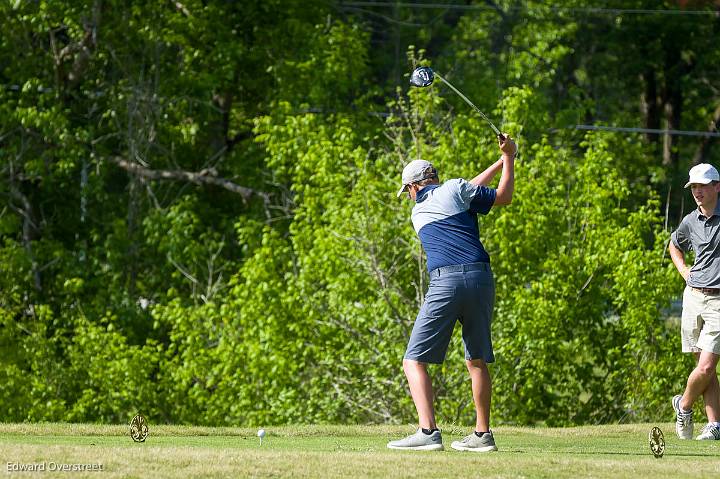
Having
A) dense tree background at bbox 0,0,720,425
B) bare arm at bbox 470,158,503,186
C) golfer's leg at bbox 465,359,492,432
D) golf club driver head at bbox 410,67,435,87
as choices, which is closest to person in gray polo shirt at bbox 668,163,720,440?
bare arm at bbox 470,158,503,186

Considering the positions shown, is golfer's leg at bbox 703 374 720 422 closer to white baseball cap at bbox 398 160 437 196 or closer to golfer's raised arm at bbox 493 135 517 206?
golfer's raised arm at bbox 493 135 517 206

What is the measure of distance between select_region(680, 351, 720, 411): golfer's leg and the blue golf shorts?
2.26 meters

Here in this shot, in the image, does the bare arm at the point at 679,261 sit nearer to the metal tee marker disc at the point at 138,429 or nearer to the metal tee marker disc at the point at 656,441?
the metal tee marker disc at the point at 656,441

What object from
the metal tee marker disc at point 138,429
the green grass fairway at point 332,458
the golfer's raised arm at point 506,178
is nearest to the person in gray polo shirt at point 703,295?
the green grass fairway at point 332,458

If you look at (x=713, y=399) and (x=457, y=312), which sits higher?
(x=457, y=312)

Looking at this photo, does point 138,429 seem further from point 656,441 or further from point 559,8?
point 559,8

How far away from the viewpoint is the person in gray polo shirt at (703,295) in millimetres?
9625

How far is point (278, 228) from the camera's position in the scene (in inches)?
862

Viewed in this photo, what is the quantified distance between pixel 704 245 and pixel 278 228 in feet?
41.8

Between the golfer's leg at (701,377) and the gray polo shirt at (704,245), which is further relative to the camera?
the golfer's leg at (701,377)

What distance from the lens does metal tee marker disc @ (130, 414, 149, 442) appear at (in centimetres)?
848

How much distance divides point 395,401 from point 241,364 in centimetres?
277

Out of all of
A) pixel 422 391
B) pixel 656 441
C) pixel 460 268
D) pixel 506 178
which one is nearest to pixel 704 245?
pixel 506 178

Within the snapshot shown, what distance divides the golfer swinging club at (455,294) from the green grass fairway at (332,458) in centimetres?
33
